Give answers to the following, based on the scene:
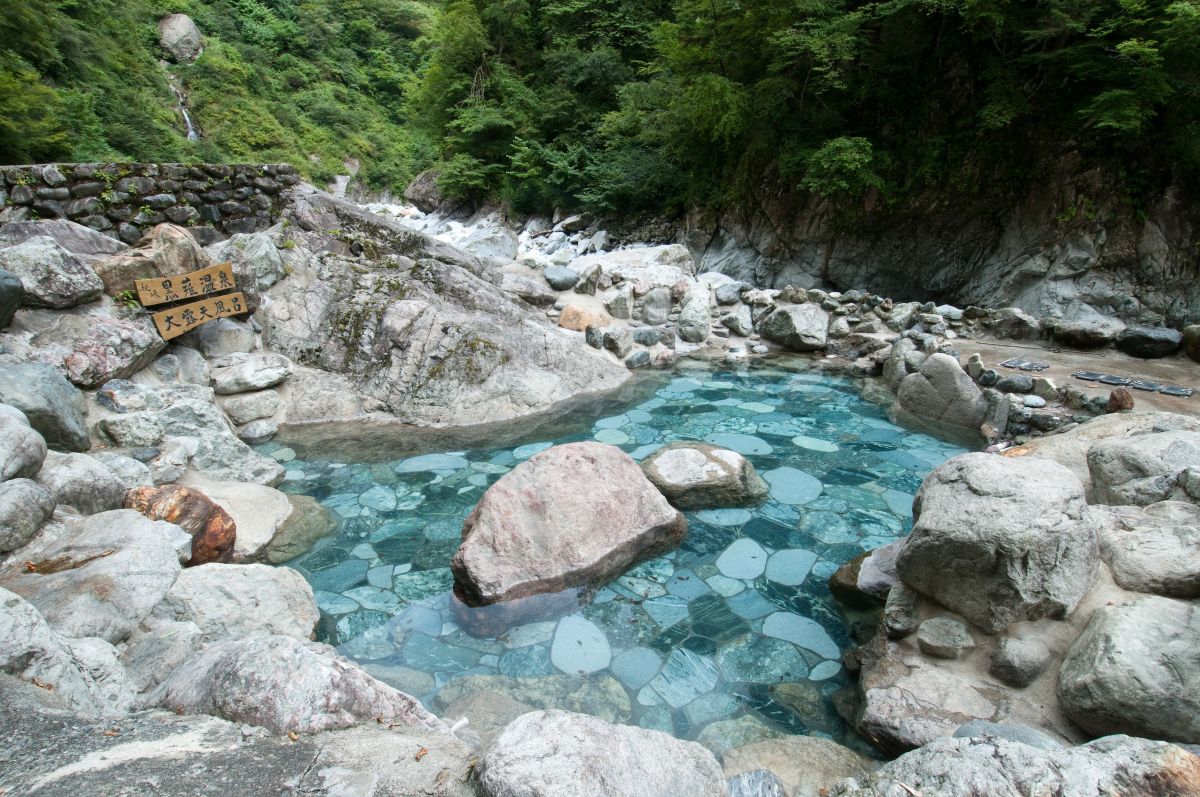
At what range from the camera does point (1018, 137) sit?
10.3m

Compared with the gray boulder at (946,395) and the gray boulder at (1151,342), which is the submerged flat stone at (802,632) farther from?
the gray boulder at (1151,342)

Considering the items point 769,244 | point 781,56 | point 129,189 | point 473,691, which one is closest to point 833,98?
point 781,56

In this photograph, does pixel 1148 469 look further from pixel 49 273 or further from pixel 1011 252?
pixel 1011 252

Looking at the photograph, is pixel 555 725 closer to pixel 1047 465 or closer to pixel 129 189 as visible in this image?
pixel 1047 465

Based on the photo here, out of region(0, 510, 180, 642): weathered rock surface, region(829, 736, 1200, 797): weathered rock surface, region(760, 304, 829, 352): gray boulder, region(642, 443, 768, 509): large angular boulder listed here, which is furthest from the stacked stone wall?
region(829, 736, 1200, 797): weathered rock surface

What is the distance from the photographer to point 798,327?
8562mm

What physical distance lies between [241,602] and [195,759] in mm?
1782

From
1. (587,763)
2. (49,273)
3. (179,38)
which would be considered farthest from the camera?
(179,38)

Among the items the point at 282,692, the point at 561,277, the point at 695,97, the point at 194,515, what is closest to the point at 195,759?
the point at 282,692

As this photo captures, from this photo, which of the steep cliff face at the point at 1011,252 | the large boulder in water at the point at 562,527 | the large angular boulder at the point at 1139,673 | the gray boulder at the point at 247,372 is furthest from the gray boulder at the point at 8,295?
the steep cliff face at the point at 1011,252

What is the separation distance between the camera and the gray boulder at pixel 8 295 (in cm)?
466

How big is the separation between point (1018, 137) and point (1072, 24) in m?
2.10

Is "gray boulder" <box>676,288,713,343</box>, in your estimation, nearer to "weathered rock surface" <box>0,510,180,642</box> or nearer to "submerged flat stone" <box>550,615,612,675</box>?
"submerged flat stone" <box>550,615,612,675</box>

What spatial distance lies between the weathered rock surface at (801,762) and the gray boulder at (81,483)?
3.78 meters
